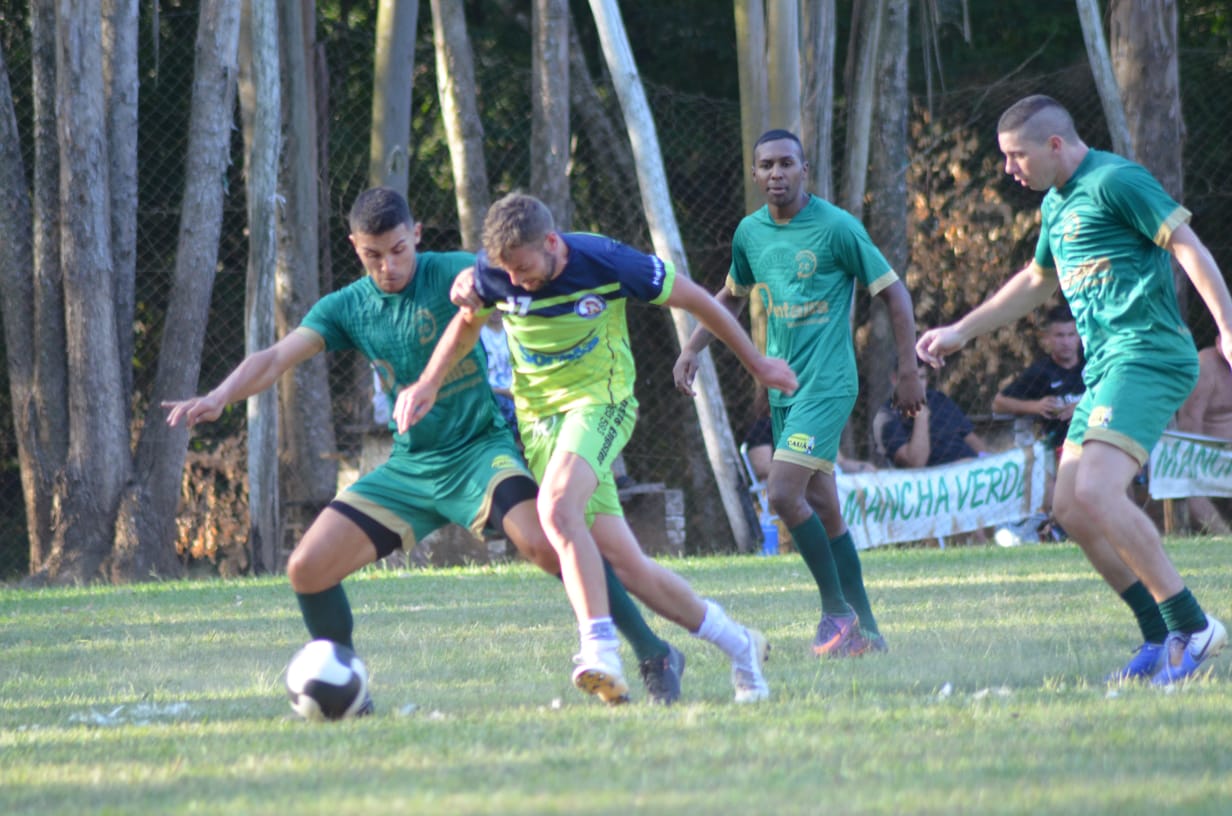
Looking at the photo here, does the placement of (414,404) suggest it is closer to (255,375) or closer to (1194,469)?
(255,375)

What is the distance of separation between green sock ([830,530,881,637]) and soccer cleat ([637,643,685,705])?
149cm

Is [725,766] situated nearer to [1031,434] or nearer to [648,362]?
[1031,434]

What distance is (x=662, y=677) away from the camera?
193 inches

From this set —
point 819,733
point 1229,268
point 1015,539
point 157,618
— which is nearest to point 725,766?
point 819,733

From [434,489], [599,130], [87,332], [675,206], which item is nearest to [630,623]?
[434,489]

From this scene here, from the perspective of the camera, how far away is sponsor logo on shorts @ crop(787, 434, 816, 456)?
628 centimetres

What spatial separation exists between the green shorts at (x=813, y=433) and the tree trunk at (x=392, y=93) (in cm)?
675

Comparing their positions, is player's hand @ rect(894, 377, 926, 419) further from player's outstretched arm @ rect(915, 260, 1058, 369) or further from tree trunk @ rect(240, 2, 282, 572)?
tree trunk @ rect(240, 2, 282, 572)

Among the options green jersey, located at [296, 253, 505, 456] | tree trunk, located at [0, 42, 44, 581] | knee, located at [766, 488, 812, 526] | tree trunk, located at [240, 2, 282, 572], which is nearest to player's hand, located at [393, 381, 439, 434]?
green jersey, located at [296, 253, 505, 456]

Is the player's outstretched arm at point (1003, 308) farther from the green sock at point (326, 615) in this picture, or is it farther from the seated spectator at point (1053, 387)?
the seated spectator at point (1053, 387)

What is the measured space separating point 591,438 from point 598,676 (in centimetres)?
75

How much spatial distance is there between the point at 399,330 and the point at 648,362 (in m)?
8.89

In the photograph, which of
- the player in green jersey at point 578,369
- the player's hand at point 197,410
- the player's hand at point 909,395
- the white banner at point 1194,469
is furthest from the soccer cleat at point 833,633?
the white banner at point 1194,469

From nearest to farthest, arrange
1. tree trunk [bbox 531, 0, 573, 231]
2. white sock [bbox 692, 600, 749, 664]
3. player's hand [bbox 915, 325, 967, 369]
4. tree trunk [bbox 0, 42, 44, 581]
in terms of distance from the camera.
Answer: white sock [bbox 692, 600, 749, 664], player's hand [bbox 915, 325, 967, 369], tree trunk [bbox 0, 42, 44, 581], tree trunk [bbox 531, 0, 573, 231]
